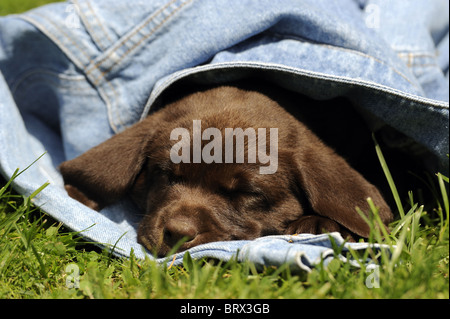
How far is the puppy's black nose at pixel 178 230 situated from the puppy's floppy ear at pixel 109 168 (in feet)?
1.53

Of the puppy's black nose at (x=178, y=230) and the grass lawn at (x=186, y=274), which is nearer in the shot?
the grass lawn at (x=186, y=274)

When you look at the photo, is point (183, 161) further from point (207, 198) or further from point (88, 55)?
point (88, 55)

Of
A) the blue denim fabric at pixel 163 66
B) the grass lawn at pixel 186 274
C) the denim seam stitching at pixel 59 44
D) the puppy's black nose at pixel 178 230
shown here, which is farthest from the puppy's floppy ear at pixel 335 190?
the denim seam stitching at pixel 59 44

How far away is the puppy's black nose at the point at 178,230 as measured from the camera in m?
2.34

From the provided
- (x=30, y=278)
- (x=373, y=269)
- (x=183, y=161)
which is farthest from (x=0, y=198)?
(x=373, y=269)

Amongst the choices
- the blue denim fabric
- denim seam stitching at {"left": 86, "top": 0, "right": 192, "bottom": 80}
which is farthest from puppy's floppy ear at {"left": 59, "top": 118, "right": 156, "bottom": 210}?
denim seam stitching at {"left": 86, "top": 0, "right": 192, "bottom": 80}

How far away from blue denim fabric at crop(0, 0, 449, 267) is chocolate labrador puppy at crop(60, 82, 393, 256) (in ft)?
0.74

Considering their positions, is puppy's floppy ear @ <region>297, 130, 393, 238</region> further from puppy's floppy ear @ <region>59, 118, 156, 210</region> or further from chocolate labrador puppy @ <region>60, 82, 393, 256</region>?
puppy's floppy ear @ <region>59, 118, 156, 210</region>

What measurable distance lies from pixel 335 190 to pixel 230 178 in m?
0.50

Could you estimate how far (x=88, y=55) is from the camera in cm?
315

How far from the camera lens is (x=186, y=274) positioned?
2.01m

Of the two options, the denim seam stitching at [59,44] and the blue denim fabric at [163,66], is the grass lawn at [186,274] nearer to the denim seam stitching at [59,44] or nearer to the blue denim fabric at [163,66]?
the blue denim fabric at [163,66]

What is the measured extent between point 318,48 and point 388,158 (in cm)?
77

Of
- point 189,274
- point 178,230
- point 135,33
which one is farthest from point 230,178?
point 135,33
